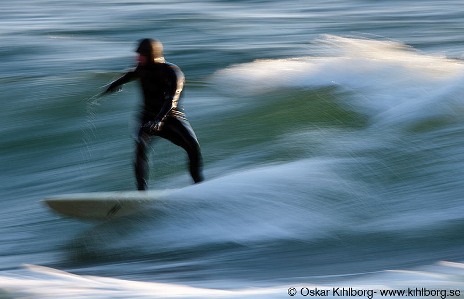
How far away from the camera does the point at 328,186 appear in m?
9.30

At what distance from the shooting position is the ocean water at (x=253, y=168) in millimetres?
7355

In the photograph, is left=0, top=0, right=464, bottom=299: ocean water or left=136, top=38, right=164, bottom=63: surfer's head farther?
left=136, top=38, right=164, bottom=63: surfer's head

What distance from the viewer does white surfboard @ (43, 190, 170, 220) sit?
8227 millimetres

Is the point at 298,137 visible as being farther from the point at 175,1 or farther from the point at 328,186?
the point at 175,1

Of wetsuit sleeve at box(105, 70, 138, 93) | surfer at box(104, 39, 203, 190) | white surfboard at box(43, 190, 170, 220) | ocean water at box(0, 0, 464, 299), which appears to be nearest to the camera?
ocean water at box(0, 0, 464, 299)

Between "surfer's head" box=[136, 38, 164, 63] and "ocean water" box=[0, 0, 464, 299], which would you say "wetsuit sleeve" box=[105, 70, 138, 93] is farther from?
"ocean water" box=[0, 0, 464, 299]

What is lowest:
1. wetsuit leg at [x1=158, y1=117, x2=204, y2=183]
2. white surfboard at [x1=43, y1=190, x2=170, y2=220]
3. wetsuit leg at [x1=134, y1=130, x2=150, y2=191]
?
white surfboard at [x1=43, y1=190, x2=170, y2=220]

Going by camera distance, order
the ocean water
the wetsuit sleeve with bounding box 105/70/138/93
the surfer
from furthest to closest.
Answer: the wetsuit sleeve with bounding box 105/70/138/93, the surfer, the ocean water

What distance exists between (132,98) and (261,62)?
3.62 meters

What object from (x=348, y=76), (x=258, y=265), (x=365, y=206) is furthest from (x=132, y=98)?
(x=258, y=265)

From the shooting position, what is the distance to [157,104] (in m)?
8.48

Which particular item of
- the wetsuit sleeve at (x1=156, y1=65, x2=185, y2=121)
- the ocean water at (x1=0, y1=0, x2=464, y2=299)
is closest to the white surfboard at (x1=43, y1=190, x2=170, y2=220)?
the ocean water at (x1=0, y1=0, x2=464, y2=299)

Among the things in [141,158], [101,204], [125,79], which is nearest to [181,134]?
[141,158]

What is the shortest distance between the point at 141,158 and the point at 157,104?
1.59ft
